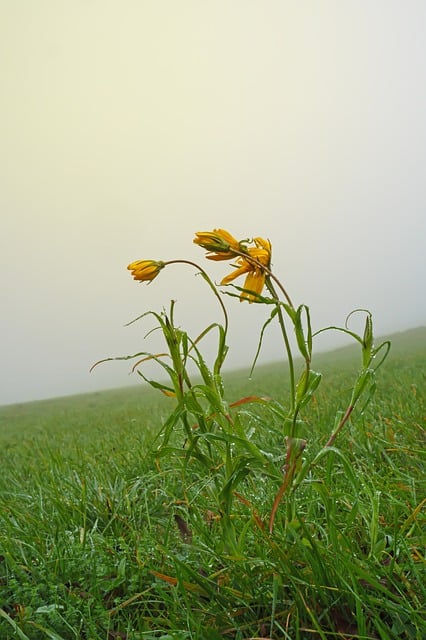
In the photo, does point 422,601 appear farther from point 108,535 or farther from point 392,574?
point 108,535

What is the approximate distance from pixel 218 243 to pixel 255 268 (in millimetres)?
108

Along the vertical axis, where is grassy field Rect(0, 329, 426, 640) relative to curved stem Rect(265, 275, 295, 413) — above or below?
below

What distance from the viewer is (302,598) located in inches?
47.7

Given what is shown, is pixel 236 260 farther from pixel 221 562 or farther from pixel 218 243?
pixel 221 562

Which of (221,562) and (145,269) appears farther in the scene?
(221,562)

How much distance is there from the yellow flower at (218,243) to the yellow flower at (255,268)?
0.03m

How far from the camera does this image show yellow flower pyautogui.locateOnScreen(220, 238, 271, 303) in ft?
4.11

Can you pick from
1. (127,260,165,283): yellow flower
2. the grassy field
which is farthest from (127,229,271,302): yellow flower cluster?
the grassy field

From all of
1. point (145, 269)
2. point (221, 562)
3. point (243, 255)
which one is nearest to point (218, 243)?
point (243, 255)

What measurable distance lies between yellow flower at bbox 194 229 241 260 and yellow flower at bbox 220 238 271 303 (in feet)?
0.11

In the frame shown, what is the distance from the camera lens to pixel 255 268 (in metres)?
1.27

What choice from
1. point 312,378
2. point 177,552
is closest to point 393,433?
point 177,552

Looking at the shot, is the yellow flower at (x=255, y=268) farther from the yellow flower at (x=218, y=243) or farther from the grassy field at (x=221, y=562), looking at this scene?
the grassy field at (x=221, y=562)

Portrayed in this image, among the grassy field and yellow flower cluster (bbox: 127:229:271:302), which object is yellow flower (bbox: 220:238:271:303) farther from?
the grassy field
